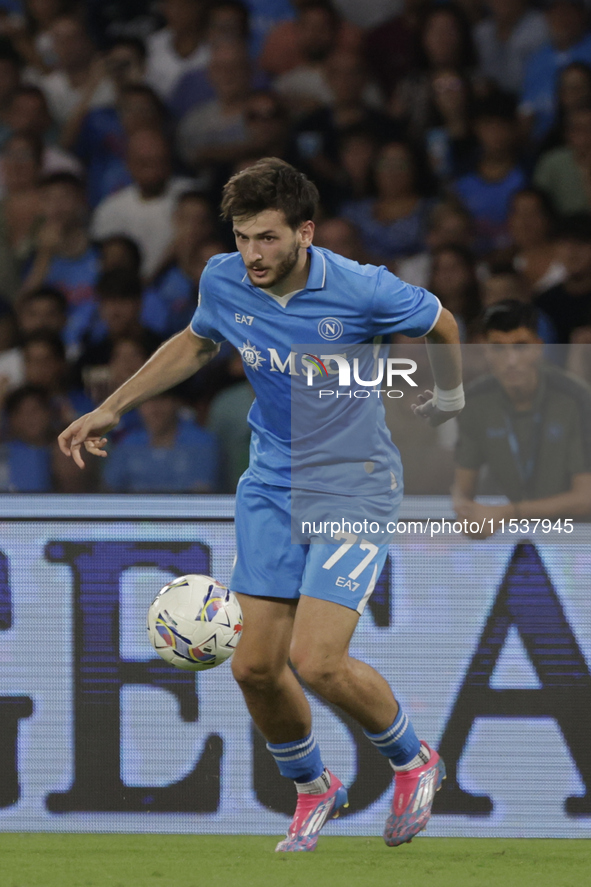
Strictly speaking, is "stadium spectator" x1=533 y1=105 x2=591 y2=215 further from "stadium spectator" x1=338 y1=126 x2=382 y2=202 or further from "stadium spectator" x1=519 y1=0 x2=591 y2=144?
"stadium spectator" x1=338 y1=126 x2=382 y2=202

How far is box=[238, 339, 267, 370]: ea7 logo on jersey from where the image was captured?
3652 millimetres

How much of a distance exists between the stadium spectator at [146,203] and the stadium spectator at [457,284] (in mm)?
1820

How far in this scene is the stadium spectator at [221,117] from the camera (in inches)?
282

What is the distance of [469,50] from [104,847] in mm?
5110

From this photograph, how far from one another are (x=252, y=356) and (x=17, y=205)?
3.99 metres

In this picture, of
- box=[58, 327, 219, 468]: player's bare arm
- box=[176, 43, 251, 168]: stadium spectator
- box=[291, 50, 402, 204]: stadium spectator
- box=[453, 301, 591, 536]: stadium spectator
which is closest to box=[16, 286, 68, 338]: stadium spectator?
box=[176, 43, 251, 168]: stadium spectator

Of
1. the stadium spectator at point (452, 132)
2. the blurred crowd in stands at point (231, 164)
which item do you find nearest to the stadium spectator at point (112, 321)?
the blurred crowd in stands at point (231, 164)

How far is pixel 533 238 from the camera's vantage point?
6.31 m

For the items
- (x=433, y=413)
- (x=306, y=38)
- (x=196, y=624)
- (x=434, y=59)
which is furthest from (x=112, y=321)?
(x=196, y=624)

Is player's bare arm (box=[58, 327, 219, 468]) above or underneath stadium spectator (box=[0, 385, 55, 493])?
above

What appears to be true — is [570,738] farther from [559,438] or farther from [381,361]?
[381,361]

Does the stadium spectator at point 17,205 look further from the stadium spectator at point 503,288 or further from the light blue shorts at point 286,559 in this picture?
the light blue shorts at point 286,559

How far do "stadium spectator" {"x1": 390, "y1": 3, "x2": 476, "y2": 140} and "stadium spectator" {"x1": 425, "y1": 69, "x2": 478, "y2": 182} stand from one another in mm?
90

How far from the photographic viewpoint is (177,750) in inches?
165
